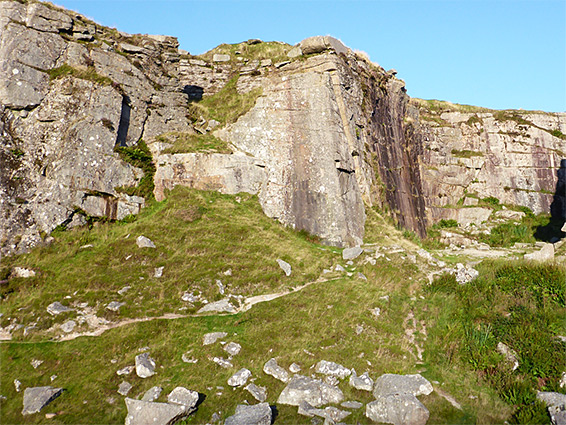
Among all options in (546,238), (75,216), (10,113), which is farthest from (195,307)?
(546,238)

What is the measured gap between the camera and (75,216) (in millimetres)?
17922

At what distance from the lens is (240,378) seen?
980cm

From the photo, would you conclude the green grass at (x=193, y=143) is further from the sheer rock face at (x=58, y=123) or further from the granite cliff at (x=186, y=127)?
the sheer rock face at (x=58, y=123)

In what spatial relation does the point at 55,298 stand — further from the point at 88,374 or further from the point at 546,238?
the point at 546,238

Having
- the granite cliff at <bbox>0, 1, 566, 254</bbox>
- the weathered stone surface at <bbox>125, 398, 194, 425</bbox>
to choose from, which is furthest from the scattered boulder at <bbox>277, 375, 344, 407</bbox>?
the granite cliff at <bbox>0, 1, 566, 254</bbox>

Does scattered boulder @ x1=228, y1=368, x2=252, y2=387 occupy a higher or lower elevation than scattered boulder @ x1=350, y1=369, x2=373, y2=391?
higher

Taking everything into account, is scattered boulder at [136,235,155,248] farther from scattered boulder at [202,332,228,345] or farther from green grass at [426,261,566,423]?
green grass at [426,261,566,423]

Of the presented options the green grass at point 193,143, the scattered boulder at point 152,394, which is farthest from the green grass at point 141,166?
the scattered boulder at point 152,394

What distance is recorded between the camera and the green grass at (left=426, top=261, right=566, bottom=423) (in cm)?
970

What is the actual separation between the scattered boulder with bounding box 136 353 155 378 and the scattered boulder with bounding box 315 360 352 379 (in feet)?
14.9

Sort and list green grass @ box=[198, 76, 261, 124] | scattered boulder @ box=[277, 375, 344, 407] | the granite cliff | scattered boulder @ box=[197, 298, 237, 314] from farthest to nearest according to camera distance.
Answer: green grass @ box=[198, 76, 261, 124] < the granite cliff < scattered boulder @ box=[197, 298, 237, 314] < scattered boulder @ box=[277, 375, 344, 407]

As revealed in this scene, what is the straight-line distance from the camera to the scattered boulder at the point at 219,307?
44.0 feet

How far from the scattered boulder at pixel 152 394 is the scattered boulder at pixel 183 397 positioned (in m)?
0.39

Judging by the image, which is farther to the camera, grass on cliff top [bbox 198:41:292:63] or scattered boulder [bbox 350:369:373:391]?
grass on cliff top [bbox 198:41:292:63]
